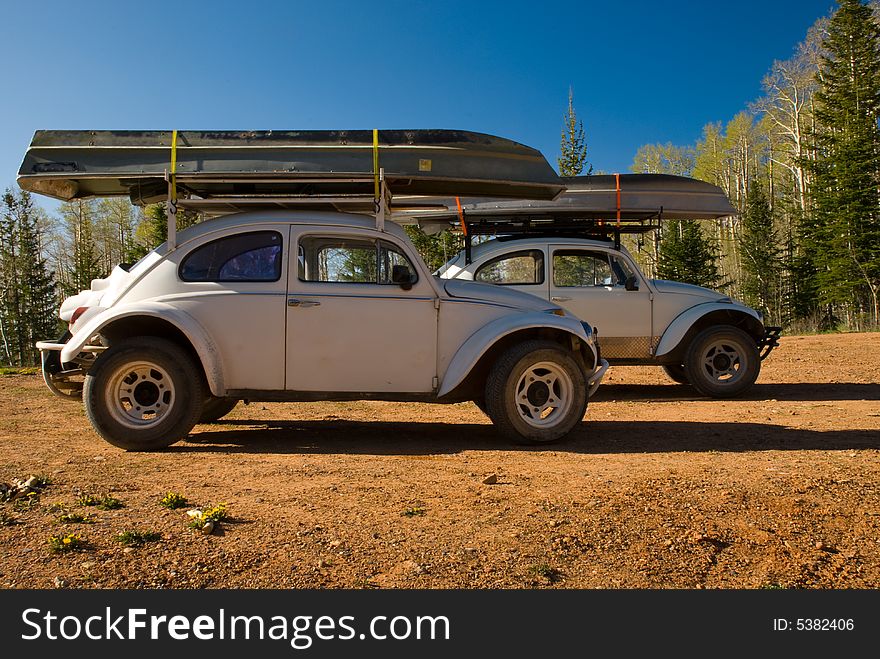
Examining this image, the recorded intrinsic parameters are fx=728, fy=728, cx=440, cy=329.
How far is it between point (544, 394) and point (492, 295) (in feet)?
3.35

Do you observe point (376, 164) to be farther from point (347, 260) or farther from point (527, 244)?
point (527, 244)

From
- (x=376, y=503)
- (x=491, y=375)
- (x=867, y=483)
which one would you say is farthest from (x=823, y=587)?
(x=491, y=375)

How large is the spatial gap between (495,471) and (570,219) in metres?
5.90

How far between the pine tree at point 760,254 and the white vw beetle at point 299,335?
132 ft

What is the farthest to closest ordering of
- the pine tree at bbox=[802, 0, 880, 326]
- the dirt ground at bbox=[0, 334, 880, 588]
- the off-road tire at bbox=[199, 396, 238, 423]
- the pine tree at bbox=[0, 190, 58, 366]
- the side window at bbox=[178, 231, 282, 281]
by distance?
the pine tree at bbox=[0, 190, 58, 366] < the pine tree at bbox=[802, 0, 880, 326] < the off-road tire at bbox=[199, 396, 238, 423] < the side window at bbox=[178, 231, 282, 281] < the dirt ground at bbox=[0, 334, 880, 588]

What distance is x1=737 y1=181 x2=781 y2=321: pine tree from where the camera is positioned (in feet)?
139

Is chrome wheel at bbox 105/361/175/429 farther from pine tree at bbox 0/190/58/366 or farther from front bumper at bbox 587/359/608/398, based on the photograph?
pine tree at bbox 0/190/58/366

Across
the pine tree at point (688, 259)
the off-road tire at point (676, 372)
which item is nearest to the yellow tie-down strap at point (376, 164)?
the off-road tire at point (676, 372)

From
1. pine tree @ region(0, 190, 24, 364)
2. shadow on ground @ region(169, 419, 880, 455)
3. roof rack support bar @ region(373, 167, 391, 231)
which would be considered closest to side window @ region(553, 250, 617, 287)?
shadow on ground @ region(169, 419, 880, 455)

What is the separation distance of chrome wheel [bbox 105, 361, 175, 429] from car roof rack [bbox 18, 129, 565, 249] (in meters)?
1.20

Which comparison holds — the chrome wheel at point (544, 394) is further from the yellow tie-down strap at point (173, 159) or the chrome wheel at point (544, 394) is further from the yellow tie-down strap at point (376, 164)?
the yellow tie-down strap at point (173, 159)

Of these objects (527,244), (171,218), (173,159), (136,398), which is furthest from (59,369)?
(527,244)

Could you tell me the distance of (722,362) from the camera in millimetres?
10203

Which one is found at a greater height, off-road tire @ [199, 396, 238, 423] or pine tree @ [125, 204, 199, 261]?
pine tree @ [125, 204, 199, 261]
